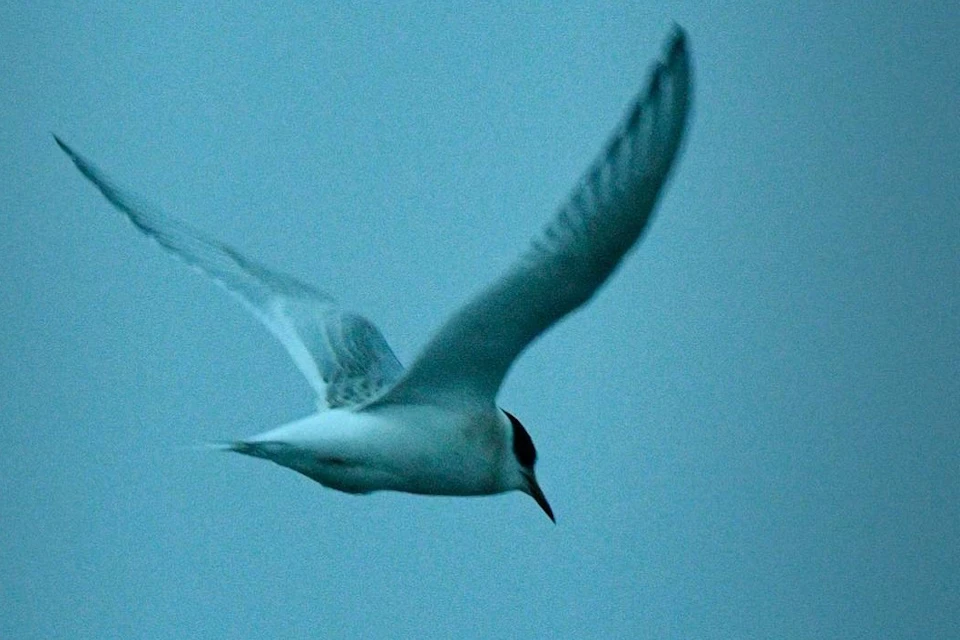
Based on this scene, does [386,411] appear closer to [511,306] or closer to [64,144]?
[511,306]

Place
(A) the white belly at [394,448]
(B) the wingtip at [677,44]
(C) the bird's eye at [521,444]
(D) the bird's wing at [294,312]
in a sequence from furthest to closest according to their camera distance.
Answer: (D) the bird's wing at [294,312]
(C) the bird's eye at [521,444]
(A) the white belly at [394,448]
(B) the wingtip at [677,44]

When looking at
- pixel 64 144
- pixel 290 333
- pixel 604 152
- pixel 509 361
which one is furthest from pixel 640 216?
pixel 64 144

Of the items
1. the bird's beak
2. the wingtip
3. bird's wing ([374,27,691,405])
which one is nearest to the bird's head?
the bird's beak

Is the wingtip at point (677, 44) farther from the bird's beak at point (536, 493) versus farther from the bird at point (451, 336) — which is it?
the bird's beak at point (536, 493)

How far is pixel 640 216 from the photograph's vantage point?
353 centimetres

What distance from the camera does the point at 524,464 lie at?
4.41 meters

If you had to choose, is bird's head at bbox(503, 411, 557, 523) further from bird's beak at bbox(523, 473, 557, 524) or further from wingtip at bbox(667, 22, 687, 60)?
wingtip at bbox(667, 22, 687, 60)

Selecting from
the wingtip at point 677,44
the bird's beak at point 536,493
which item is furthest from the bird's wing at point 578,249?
the bird's beak at point 536,493

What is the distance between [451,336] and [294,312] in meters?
1.35

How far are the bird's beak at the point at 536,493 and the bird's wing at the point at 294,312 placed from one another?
18.9 inches

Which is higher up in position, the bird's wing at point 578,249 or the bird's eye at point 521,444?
the bird's wing at point 578,249

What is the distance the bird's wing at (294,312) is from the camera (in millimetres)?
4711

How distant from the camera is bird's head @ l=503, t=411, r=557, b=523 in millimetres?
4340

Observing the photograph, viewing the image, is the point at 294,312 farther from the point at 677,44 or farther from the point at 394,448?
the point at 677,44
